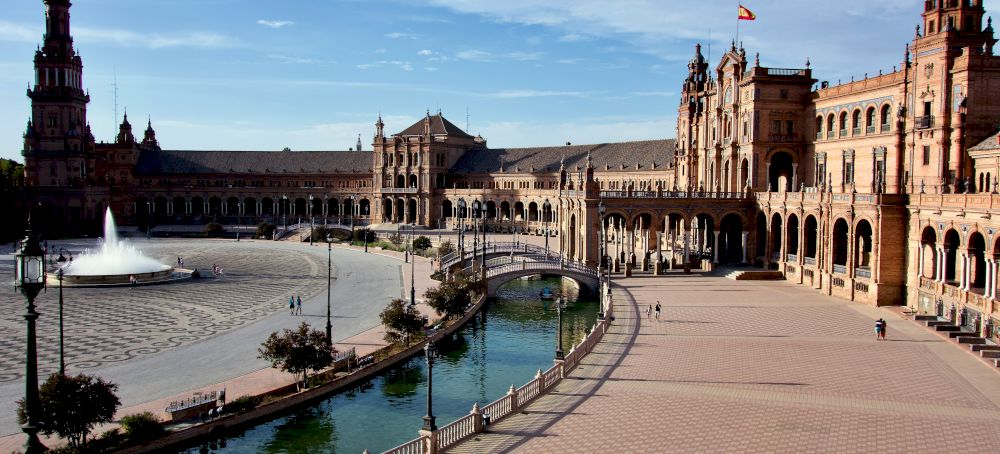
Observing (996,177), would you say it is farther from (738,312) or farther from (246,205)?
(246,205)

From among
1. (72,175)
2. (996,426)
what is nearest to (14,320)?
(996,426)

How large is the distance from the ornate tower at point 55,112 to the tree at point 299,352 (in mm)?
A: 102811

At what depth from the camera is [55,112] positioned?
122 meters

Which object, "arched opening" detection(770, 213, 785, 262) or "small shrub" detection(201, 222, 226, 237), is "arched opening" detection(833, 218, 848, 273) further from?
"small shrub" detection(201, 222, 226, 237)

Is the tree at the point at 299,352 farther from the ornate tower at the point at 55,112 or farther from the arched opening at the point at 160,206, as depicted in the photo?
the arched opening at the point at 160,206

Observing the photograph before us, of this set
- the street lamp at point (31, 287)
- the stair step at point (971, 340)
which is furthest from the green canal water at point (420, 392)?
the stair step at point (971, 340)

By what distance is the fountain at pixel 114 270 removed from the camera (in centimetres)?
6506

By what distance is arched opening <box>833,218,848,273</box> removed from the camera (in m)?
59.1

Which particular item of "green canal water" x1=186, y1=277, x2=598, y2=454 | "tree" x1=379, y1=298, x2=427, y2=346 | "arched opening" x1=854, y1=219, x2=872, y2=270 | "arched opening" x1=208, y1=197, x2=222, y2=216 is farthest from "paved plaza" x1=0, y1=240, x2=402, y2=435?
"arched opening" x1=208, y1=197, x2=222, y2=216

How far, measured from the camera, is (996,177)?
51344 millimetres

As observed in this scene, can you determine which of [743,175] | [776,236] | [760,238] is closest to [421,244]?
[743,175]

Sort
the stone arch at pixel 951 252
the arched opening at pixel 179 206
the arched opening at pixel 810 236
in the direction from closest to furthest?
1. the stone arch at pixel 951 252
2. the arched opening at pixel 810 236
3. the arched opening at pixel 179 206

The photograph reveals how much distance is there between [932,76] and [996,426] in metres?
37.6

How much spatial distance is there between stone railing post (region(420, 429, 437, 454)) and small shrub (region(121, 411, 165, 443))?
9.76 m
